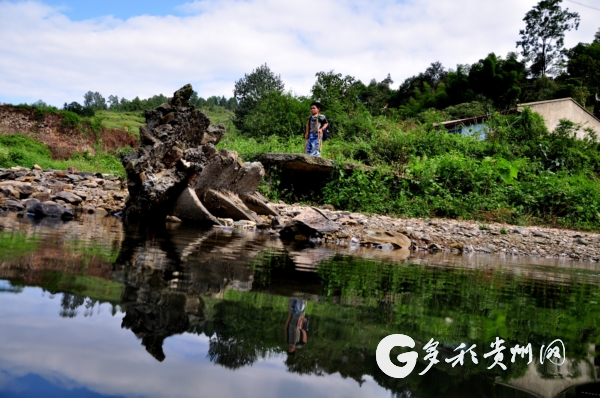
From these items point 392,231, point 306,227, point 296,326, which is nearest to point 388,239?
point 392,231

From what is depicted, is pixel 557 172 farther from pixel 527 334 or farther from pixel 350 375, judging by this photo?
pixel 350 375

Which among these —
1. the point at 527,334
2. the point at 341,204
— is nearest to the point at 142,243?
→ the point at 527,334

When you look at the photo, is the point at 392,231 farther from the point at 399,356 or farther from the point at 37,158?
the point at 37,158

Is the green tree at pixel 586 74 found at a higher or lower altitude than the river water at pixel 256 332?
A: higher

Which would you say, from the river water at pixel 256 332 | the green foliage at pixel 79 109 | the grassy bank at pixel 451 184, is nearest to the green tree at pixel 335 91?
the grassy bank at pixel 451 184

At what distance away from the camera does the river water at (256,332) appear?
50.1 inches

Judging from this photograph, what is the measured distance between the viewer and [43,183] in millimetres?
11531

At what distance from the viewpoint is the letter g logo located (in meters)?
1.48

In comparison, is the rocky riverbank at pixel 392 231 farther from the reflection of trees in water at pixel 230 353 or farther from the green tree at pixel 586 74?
the green tree at pixel 586 74

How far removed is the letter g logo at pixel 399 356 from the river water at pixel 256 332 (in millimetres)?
22

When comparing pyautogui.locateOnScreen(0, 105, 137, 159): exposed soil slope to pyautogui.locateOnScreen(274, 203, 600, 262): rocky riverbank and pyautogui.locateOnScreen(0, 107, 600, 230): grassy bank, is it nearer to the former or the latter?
pyautogui.locateOnScreen(0, 107, 600, 230): grassy bank

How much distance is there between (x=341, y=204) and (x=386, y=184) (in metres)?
1.47

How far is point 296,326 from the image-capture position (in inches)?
75.6

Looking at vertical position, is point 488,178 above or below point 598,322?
above
